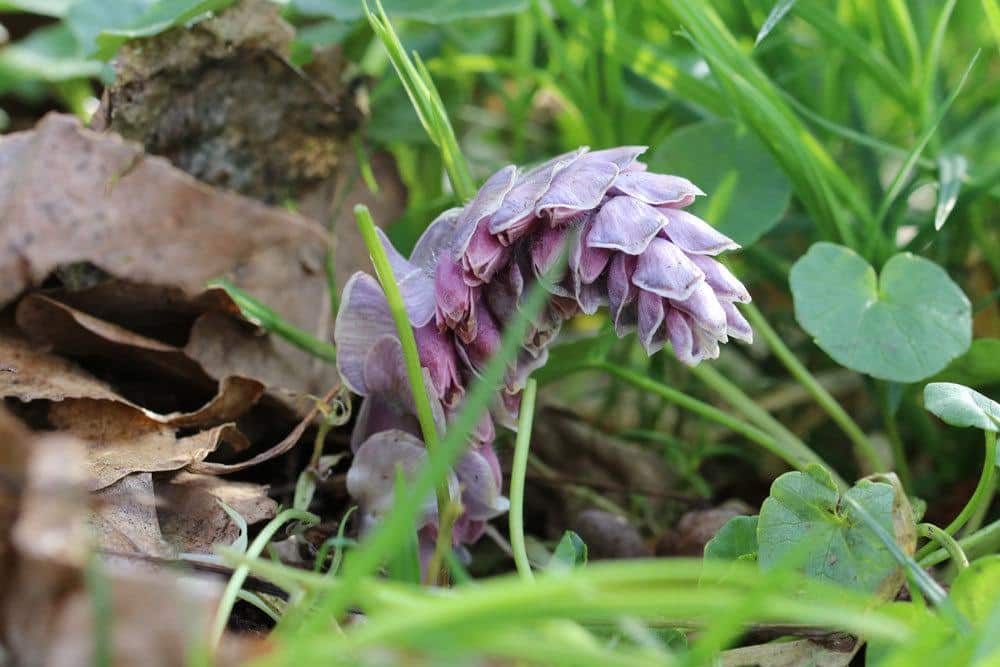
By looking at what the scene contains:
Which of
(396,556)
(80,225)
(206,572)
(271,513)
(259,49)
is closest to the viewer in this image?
(396,556)

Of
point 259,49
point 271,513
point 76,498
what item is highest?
point 259,49

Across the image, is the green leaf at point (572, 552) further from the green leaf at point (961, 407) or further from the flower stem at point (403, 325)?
the green leaf at point (961, 407)

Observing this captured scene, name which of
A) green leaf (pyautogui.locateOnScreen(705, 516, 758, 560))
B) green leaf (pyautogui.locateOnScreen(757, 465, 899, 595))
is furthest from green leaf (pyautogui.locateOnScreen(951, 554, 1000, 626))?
green leaf (pyautogui.locateOnScreen(705, 516, 758, 560))

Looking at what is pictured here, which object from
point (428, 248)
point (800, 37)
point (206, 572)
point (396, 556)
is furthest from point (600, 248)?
point (800, 37)

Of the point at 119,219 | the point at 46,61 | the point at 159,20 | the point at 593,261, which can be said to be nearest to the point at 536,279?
the point at 593,261

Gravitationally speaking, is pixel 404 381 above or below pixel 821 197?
below

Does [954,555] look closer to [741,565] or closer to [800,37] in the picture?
[741,565]
